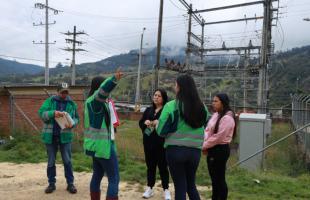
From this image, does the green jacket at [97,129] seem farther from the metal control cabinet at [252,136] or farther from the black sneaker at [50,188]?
the metal control cabinet at [252,136]

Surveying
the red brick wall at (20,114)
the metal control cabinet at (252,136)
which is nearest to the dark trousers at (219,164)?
the metal control cabinet at (252,136)

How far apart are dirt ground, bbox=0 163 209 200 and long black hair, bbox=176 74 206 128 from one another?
2.50m

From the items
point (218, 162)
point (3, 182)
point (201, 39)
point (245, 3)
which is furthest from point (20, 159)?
point (201, 39)

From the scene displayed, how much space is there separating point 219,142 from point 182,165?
3.80 feet

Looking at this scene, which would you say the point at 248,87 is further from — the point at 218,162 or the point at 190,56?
the point at 218,162

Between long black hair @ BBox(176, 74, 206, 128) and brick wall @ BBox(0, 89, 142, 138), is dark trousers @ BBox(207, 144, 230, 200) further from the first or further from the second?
brick wall @ BBox(0, 89, 142, 138)

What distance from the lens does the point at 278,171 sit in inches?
409

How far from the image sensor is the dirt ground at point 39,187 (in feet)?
23.0

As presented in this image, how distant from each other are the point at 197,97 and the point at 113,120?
1.13 metres

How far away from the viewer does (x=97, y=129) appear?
5234mm

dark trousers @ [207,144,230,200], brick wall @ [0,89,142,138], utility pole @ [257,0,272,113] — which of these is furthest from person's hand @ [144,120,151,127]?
utility pole @ [257,0,272,113]

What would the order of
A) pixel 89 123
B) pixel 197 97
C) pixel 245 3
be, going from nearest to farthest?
pixel 197 97, pixel 89 123, pixel 245 3

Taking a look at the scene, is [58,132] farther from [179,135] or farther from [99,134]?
[179,135]

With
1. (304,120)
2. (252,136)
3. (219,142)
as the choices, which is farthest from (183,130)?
(304,120)
